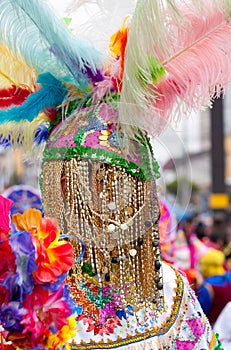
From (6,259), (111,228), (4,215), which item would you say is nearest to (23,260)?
(6,259)

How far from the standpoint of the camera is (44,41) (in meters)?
1.82

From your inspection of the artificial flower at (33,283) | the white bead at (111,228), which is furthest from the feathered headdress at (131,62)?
the artificial flower at (33,283)

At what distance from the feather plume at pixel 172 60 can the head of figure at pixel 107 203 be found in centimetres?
10

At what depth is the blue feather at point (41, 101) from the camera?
6.45 ft

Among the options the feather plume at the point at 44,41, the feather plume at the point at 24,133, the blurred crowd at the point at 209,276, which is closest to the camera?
the feather plume at the point at 44,41

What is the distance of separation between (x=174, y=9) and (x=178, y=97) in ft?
1.04

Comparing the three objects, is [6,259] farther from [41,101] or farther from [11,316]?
[41,101]

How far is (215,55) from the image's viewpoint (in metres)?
1.86

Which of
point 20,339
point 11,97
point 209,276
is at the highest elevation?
point 11,97

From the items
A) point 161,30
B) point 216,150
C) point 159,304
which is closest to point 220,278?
point 159,304

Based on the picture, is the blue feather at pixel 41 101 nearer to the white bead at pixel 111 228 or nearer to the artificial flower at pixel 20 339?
the white bead at pixel 111 228

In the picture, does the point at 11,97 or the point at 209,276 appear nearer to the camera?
the point at 11,97

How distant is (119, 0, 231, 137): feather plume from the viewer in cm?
174

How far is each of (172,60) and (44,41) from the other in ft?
1.26
